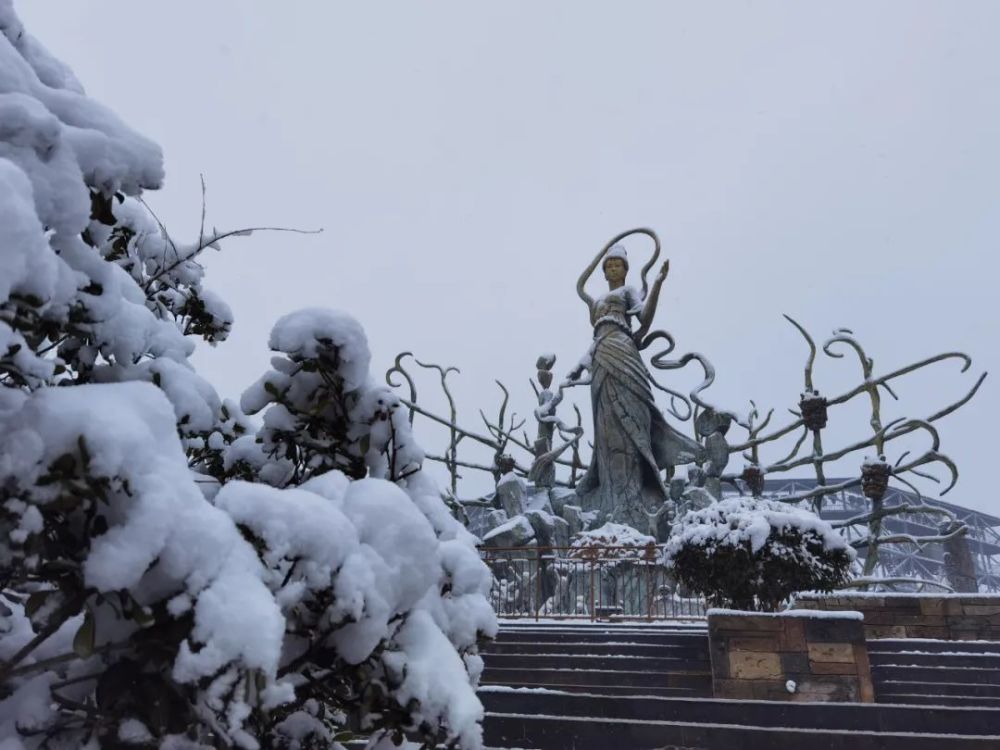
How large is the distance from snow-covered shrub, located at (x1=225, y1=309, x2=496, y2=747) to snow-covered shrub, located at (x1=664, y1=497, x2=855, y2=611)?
540 centimetres

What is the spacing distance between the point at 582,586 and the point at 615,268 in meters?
7.32

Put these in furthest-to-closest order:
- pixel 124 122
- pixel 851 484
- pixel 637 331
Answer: pixel 637 331
pixel 851 484
pixel 124 122

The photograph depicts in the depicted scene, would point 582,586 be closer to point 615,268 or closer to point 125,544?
point 615,268

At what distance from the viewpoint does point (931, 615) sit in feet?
27.6

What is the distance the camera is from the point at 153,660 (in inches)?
60.3

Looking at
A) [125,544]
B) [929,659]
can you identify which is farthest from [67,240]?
[929,659]

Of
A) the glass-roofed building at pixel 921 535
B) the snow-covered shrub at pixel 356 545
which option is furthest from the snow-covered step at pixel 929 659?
the glass-roofed building at pixel 921 535

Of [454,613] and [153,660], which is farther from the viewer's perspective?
[454,613]

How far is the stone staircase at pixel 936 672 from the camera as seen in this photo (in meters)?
6.18

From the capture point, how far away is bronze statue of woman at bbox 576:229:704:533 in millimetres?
15203

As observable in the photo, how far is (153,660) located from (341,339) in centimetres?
106

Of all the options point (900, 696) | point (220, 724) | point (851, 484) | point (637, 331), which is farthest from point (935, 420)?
point (220, 724)

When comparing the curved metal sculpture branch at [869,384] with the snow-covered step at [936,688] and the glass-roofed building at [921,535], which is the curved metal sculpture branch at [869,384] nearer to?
the snow-covered step at [936,688]

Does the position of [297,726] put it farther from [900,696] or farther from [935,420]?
[935,420]
